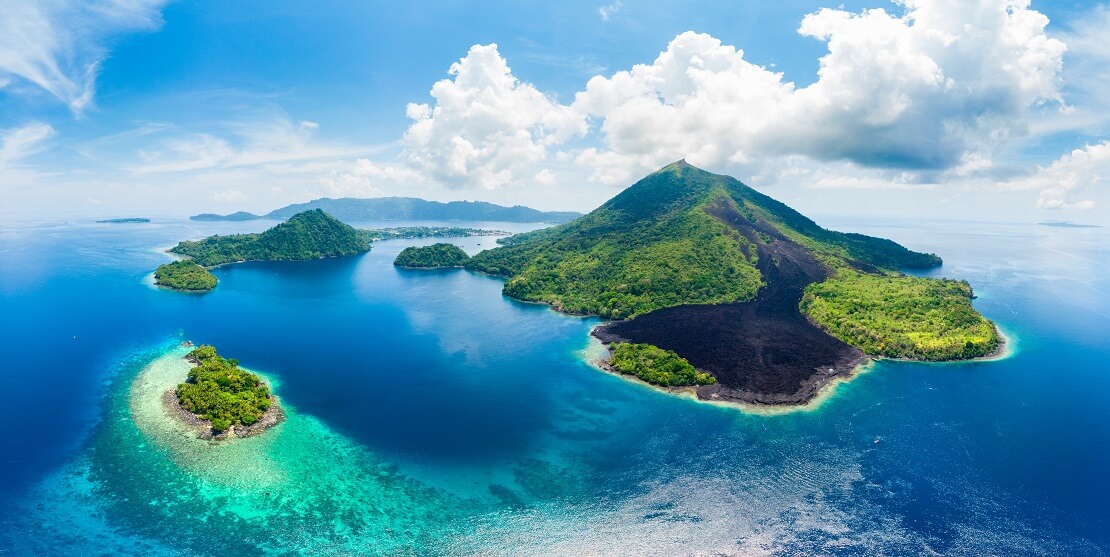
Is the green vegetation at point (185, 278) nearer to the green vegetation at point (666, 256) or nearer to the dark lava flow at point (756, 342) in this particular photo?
the green vegetation at point (666, 256)

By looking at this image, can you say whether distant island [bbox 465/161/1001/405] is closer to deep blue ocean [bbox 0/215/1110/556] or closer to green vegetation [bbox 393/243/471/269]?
deep blue ocean [bbox 0/215/1110/556]

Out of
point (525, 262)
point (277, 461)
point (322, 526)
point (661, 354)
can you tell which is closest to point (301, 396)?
point (277, 461)

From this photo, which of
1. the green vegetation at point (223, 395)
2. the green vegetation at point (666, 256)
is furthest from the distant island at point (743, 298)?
the green vegetation at point (223, 395)

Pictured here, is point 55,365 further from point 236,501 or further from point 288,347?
point 236,501

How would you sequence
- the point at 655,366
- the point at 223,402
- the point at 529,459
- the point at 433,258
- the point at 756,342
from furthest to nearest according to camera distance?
the point at 433,258
the point at 756,342
the point at 655,366
the point at 223,402
the point at 529,459

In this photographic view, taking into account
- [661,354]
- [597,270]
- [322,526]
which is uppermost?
[597,270]

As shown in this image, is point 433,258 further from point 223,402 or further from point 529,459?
point 529,459

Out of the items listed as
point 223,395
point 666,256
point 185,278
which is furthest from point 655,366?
point 185,278
